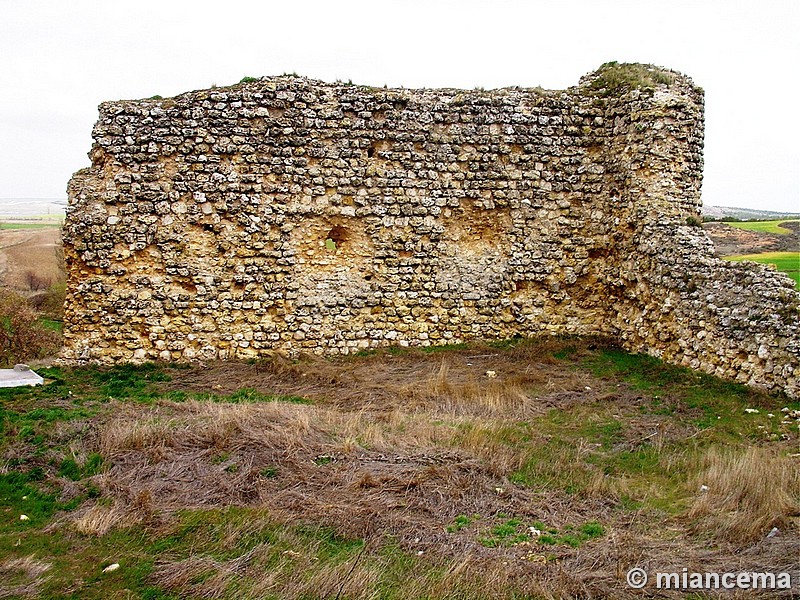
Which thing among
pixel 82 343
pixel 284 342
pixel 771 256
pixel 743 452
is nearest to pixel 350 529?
pixel 743 452

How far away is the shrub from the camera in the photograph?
1424cm

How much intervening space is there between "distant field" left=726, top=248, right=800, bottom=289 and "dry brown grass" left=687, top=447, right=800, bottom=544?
205 inches

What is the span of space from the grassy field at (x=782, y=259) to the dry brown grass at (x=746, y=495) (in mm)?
5172

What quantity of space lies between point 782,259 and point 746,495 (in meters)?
8.16

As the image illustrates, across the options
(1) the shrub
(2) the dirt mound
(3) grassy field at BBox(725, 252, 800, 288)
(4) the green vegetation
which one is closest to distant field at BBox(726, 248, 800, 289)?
(3) grassy field at BBox(725, 252, 800, 288)

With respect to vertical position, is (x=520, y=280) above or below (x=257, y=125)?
below

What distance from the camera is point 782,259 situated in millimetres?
12039

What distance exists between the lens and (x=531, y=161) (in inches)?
458

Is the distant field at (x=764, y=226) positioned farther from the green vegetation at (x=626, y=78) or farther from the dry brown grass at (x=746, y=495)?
the dry brown grass at (x=746, y=495)

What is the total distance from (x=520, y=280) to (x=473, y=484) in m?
6.42

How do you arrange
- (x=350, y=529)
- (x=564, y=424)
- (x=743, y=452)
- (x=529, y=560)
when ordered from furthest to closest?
1. (x=564, y=424)
2. (x=743, y=452)
3. (x=350, y=529)
4. (x=529, y=560)

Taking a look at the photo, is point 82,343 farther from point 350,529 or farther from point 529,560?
point 529,560

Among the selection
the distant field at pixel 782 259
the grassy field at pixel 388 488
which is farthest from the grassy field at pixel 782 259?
the grassy field at pixel 388 488

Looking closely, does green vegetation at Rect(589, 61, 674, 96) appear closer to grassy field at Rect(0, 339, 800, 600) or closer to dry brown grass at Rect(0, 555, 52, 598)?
grassy field at Rect(0, 339, 800, 600)
